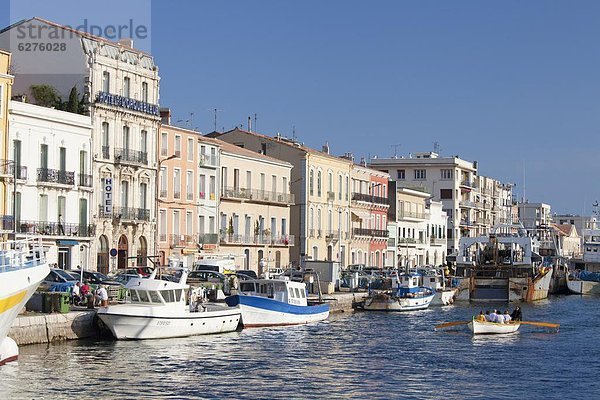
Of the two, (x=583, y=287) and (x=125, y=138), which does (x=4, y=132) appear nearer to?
(x=125, y=138)

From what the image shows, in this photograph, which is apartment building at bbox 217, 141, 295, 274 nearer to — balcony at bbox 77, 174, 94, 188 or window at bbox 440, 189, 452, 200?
balcony at bbox 77, 174, 94, 188

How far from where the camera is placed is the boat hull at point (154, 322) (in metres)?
46.1

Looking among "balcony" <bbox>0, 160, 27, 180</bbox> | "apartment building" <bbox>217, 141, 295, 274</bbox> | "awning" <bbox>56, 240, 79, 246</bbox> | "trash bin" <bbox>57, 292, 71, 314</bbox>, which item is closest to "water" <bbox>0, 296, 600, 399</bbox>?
"trash bin" <bbox>57, 292, 71, 314</bbox>

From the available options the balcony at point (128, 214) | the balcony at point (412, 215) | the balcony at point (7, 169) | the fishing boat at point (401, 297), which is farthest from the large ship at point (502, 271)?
the balcony at point (7, 169)

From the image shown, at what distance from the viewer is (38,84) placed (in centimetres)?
7144

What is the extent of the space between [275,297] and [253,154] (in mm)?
33410

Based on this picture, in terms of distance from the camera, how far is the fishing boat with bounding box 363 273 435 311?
70.8m

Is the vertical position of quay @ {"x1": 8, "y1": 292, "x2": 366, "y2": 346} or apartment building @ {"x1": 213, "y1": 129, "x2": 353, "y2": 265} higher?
apartment building @ {"x1": 213, "y1": 129, "x2": 353, "y2": 265}

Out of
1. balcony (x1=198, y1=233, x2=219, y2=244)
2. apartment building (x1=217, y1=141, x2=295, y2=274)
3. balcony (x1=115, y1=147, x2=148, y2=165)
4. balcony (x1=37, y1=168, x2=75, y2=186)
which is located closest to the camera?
balcony (x1=37, y1=168, x2=75, y2=186)

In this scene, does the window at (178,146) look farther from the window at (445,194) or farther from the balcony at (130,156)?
the window at (445,194)

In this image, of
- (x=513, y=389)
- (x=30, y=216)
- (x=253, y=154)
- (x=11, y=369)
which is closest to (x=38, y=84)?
(x=30, y=216)

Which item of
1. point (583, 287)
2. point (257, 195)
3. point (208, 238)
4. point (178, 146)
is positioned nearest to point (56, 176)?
point (178, 146)

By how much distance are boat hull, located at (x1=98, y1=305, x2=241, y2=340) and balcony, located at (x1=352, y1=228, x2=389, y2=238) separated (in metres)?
58.3

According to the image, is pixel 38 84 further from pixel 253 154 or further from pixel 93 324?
pixel 93 324
